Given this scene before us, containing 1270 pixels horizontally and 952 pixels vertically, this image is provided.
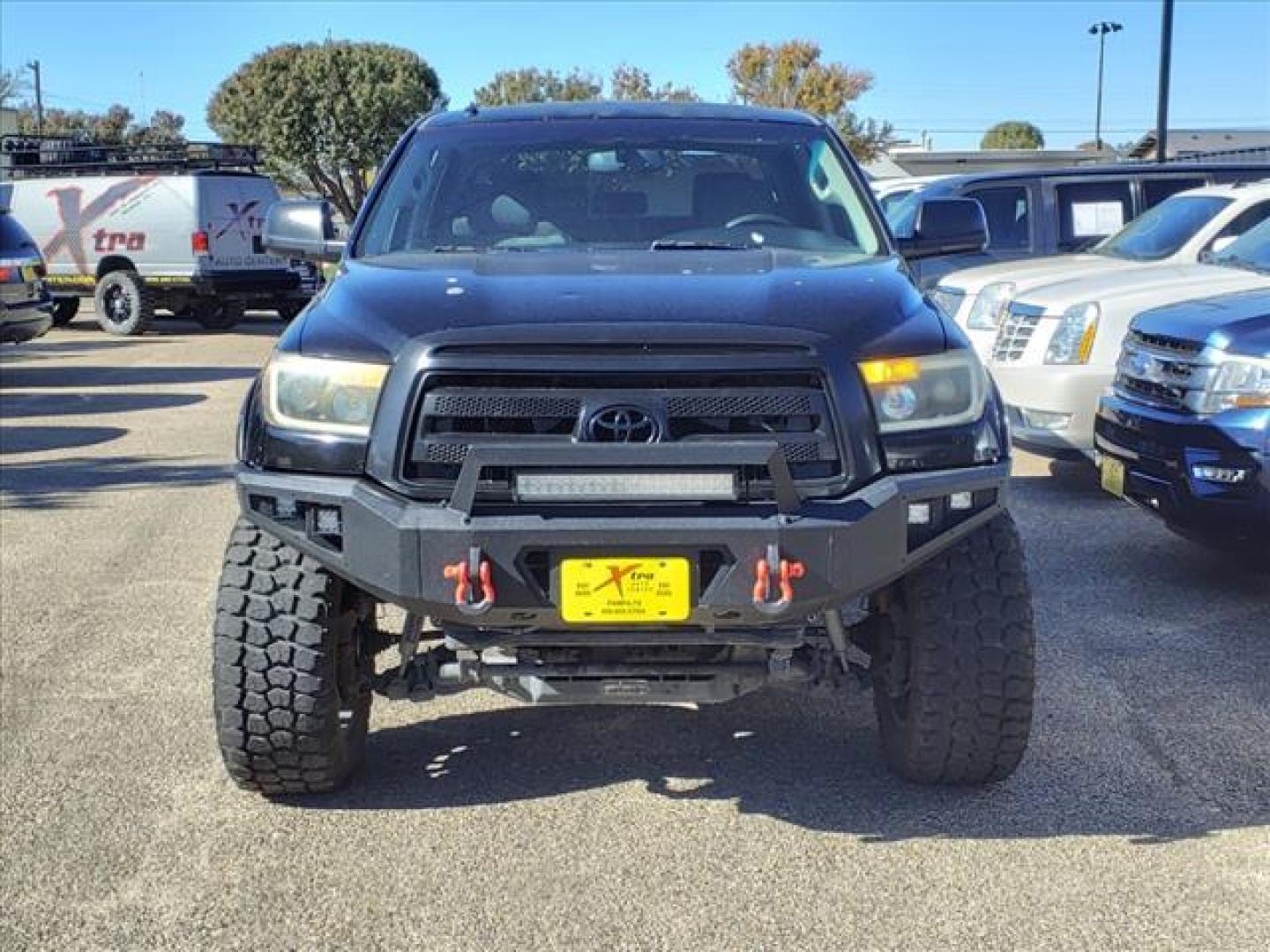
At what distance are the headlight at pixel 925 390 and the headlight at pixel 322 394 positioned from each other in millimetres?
1208

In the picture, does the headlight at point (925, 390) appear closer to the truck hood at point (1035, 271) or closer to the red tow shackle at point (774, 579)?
the red tow shackle at point (774, 579)

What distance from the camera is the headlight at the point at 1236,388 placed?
581 centimetres

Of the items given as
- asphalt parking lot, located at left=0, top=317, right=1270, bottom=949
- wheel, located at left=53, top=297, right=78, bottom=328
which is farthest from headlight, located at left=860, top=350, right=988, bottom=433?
wheel, located at left=53, top=297, right=78, bottom=328

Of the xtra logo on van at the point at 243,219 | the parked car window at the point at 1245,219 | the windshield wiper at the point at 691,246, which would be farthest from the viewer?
the xtra logo on van at the point at 243,219

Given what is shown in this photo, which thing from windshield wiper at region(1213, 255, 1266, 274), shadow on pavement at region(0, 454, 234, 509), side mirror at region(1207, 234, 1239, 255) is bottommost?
shadow on pavement at region(0, 454, 234, 509)

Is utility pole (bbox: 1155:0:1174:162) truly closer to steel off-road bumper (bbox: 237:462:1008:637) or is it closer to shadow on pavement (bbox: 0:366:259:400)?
shadow on pavement (bbox: 0:366:259:400)

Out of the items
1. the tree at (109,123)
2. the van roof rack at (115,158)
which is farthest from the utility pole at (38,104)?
the van roof rack at (115,158)

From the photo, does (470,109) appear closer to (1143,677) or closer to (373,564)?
(373,564)

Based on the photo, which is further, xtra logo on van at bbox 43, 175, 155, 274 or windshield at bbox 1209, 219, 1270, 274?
xtra logo on van at bbox 43, 175, 155, 274

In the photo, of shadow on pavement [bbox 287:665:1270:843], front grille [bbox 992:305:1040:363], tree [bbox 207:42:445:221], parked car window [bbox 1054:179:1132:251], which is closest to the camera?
shadow on pavement [bbox 287:665:1270:843]

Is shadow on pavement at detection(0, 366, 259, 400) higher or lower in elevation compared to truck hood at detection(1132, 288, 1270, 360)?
lower

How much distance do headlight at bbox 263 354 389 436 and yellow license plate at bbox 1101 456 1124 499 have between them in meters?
3.92

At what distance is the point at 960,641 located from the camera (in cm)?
388

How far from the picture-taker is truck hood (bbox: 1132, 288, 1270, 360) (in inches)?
232
